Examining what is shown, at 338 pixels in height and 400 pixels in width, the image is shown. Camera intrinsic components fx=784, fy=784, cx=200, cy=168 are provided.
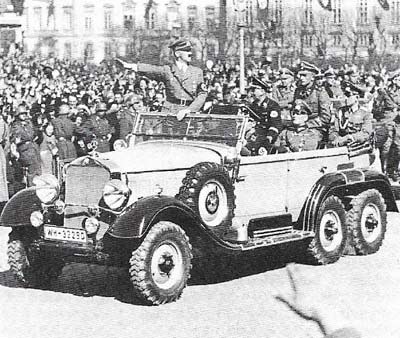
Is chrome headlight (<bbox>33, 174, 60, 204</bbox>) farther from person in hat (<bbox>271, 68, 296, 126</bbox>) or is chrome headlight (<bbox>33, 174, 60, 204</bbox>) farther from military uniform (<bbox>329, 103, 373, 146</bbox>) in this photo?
person in hat (<bbox>271, 68, 296, 126</bbox>)

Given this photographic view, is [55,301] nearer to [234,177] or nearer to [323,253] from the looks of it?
[234,177]

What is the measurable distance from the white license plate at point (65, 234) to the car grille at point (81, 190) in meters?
0.26

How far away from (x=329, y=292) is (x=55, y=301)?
2271 millimetres

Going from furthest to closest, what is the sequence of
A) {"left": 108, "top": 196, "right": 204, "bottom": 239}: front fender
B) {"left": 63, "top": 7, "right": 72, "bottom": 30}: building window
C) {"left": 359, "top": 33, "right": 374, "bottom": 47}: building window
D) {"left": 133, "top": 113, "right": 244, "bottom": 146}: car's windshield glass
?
{"left": 359, "top": 33, "right": 374, "bottom": 47}: building window
{"left": 63, "top": 7, "right": 72, "bottom": 30}: building window
{"left": 133, "top": 113, "right": 244, "bottom": 146}: car's windshield glass
{"left": 108, "top": 196, "right": 204, "bottom": 239}: front fender

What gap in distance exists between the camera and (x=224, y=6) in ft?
46.4

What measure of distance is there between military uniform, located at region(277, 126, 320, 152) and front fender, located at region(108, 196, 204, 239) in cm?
206

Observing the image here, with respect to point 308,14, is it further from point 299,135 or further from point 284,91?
point 299,135

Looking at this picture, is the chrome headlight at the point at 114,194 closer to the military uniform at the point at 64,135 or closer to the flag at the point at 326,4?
the military uniform at the point at 64,135

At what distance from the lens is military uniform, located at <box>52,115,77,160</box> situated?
12.0 meters

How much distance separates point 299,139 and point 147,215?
2.71 meters

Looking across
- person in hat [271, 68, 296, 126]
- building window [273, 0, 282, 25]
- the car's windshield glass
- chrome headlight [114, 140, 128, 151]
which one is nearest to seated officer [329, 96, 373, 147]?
the car's windshield glass

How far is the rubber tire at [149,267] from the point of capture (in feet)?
19.9

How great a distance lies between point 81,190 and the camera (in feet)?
21.7

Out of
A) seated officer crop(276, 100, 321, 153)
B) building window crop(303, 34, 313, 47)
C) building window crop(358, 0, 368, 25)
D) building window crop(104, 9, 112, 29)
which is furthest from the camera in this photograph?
building window crop(303, 34, 313, 47)
